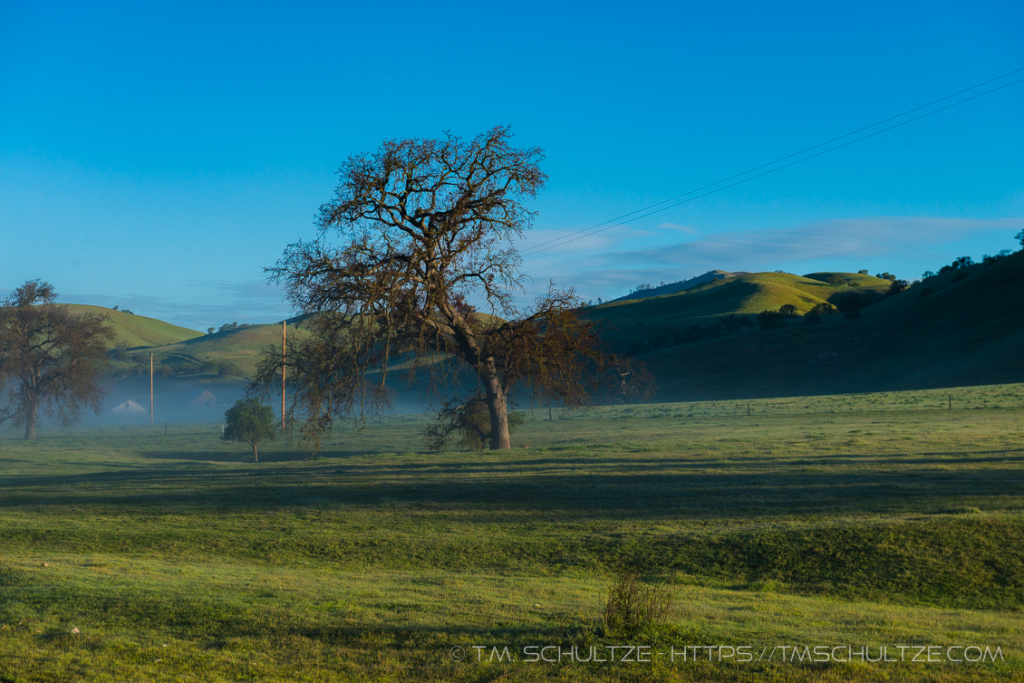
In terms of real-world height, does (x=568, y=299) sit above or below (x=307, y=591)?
→ above

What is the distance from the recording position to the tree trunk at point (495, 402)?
86.7 feet

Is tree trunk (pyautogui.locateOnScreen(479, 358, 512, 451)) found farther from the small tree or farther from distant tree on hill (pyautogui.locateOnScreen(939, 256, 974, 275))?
distant tree on hill (pyautogui.locateOnScreen(939, 256, 974, 275))

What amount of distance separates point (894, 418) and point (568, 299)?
24748 millimetres

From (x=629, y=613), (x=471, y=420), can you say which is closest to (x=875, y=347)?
(x=471, y=420)

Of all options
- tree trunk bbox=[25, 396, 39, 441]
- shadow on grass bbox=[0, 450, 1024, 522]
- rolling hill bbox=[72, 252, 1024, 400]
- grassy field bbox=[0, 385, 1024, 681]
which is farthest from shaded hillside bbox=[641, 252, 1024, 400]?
grassy field bbox=[0, 385, 1024, 681]

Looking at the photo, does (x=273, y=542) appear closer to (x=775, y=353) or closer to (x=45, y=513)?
(x=45, y=513)

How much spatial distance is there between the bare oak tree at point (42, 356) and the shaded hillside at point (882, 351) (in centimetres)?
6112

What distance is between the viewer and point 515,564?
11.4 m

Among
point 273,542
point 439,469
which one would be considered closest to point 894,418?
point 439,469

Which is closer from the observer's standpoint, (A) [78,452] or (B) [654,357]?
(A) [78,452]

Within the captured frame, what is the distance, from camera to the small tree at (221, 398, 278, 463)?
43.6 m

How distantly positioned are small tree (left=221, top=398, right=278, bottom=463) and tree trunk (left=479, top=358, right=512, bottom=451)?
65.2 feet

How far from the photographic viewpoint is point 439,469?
22703 millimetres

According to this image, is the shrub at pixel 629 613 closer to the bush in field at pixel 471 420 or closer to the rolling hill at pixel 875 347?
the bush in field at pixel 471 420
